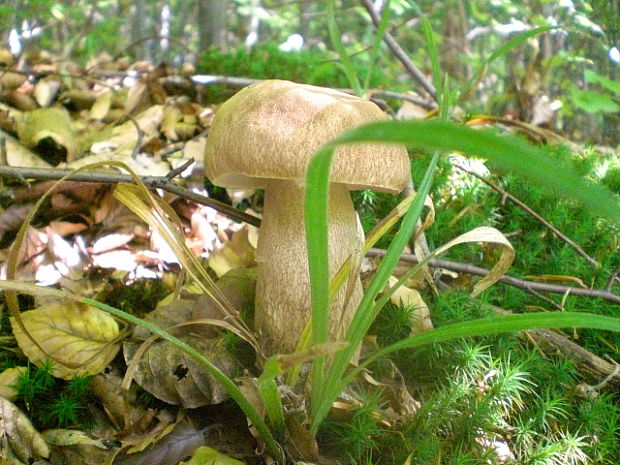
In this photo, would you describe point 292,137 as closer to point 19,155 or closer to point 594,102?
point 19,155

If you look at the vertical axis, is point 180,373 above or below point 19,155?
below

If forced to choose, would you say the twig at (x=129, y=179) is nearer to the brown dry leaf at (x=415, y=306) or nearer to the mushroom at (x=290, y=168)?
the mushroom at (x=290, y=168)

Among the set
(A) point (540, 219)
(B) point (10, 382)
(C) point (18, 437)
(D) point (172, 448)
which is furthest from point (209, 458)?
(A) point (540, 219)

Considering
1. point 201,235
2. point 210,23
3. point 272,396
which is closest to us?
point 272,396

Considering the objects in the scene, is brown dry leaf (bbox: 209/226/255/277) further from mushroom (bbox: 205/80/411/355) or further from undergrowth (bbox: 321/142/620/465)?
undergrowth (bbox: 321/142/620/465)

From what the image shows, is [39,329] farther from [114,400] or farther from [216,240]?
[216,240]

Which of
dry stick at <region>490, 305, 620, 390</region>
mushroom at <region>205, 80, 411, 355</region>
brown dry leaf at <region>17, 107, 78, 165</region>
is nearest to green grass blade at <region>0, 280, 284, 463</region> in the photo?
mushroom at <region>205, 80, 411, 355</region>

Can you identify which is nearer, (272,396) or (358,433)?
(272,396)

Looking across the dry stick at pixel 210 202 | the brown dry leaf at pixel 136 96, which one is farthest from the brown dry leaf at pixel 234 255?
the brown dry leaf at pixel 136 96
